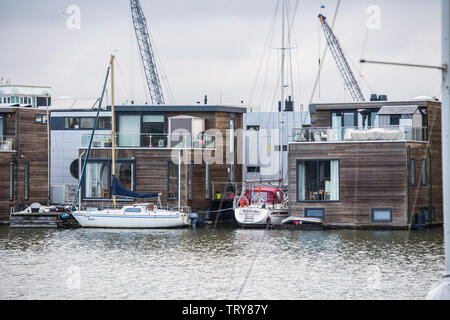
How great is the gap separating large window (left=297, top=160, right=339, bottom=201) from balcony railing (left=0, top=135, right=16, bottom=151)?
16943 millimetres

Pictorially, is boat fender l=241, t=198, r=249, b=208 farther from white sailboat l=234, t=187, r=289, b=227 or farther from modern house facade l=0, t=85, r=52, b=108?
modern house facade l=0, t=85, r=52, b=108

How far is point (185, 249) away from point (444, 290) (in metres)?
19.2

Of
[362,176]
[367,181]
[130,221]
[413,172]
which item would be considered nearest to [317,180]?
[362,176]

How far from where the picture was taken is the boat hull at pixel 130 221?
43.9 m

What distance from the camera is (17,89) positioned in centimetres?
11456

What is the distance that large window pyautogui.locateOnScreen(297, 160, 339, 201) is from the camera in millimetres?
43594

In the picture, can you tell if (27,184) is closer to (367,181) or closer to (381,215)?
(367,181)

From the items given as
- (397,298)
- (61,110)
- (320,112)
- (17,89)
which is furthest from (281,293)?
(17,89)

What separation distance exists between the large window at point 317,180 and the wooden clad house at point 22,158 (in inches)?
638

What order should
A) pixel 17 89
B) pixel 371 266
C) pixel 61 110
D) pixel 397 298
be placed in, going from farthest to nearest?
pixel 17 89 < pixel 61 110 < pixel 371 266 < pixel 397 298

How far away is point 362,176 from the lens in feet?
141

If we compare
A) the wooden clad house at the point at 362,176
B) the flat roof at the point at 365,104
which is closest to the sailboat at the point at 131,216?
the wooden clad house at the point at 362,176

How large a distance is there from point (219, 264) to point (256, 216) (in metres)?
14.1
